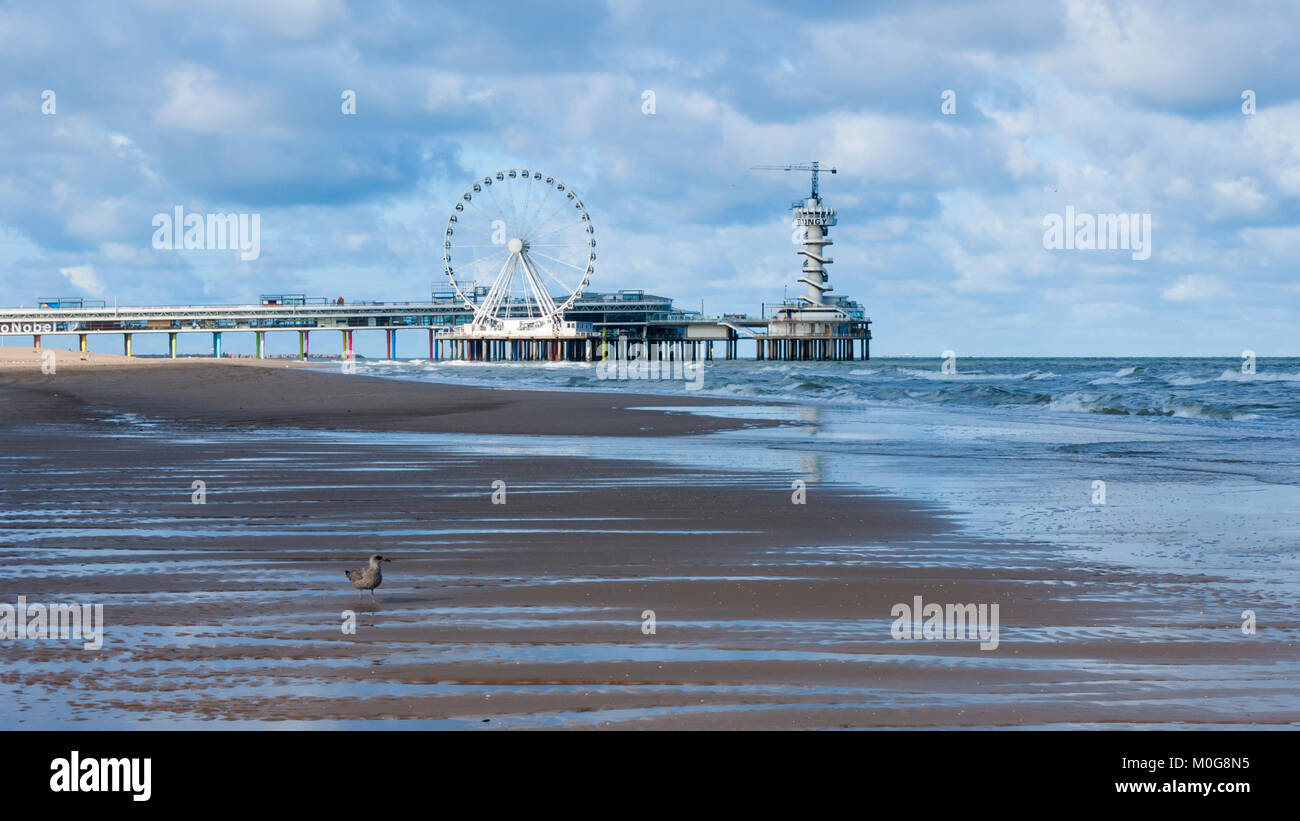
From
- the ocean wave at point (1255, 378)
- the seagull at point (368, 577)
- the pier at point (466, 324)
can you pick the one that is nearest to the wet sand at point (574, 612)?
the seagull at point (368, 577)

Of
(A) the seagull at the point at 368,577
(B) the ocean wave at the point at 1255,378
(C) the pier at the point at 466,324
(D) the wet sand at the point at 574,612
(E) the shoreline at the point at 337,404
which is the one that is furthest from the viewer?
(C) the pier at the point at 466,324

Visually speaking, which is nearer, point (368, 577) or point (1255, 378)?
point (368, 577)

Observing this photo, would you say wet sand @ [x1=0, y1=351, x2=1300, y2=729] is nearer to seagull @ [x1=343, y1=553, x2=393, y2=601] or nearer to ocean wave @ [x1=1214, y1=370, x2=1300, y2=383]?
seagull @ [x1=343, y1=553, x2=393, y2=601]

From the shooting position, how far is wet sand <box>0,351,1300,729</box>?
402 centimetres

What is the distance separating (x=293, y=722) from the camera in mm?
3812

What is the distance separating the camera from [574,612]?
549cm

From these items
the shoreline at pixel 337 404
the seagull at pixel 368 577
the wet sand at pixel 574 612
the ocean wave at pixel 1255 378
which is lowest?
the wet sand at pixel 574 612

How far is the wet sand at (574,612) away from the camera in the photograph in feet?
13.2

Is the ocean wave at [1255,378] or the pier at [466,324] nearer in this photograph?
the ocean wave at [1255,378]

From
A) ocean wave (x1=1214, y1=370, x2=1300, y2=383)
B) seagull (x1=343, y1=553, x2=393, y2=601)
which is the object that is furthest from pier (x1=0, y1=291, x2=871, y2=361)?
seagull (x1=343, y1=553, x2=393, y2=601)

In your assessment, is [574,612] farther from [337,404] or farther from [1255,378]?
[1255,378]

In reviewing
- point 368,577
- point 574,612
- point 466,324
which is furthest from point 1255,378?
point 466,324

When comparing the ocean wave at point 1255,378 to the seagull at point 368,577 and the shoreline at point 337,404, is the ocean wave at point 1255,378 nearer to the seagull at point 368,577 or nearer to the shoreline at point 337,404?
the shoreline at point 337,404

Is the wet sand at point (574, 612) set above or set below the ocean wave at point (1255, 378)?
below
